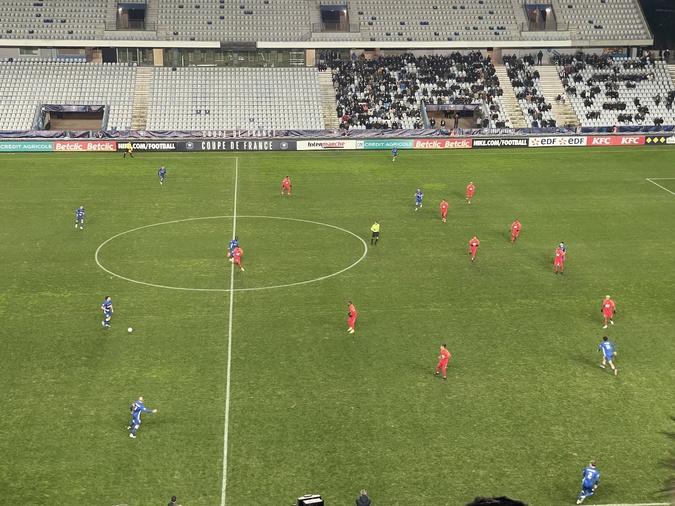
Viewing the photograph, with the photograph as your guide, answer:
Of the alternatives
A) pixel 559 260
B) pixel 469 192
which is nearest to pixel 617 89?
pixel 469 192

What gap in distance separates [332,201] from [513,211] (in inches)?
437

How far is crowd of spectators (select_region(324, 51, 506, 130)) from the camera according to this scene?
76688mm

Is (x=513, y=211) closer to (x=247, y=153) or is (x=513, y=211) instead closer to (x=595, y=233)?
(x=595, y=233)

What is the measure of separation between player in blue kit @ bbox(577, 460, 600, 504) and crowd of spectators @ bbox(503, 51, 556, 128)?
5904 centimetres

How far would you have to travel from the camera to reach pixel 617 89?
268ft

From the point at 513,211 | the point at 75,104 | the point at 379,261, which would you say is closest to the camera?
the point at 379,261

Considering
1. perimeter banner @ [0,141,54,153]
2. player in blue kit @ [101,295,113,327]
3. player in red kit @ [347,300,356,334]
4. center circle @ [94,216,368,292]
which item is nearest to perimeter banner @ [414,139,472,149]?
center circle @ [94,216,368,292]

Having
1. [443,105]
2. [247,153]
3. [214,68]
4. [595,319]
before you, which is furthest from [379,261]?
[214,68]

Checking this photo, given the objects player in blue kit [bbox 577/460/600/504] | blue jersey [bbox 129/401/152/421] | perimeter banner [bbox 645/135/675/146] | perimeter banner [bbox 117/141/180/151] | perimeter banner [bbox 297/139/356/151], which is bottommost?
player in blue kit [bbox 577/460/600/504]

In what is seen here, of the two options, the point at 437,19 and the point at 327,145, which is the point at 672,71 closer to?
the point at 437,19

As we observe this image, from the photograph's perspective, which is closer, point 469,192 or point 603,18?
point 469,192

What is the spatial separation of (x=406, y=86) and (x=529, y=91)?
1215 centimetres

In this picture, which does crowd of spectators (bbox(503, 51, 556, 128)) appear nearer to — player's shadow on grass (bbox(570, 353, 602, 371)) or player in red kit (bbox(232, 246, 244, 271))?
player in red kit (bbox(232, 246, 244, 271))

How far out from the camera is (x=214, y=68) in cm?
8300
